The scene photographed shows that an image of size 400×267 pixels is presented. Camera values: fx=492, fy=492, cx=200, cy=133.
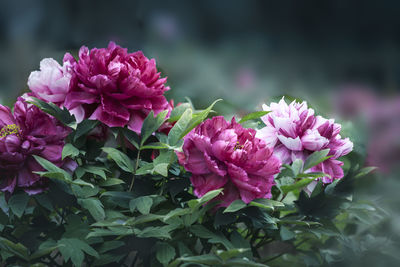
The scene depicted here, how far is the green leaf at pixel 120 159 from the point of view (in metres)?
0.54

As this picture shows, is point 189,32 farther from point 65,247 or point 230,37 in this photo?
point 65,247

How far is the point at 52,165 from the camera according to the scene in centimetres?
51

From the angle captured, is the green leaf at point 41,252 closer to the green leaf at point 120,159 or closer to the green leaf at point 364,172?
the green leaf at point 120,159

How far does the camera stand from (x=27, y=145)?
54cm

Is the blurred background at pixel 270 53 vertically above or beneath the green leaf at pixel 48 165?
above

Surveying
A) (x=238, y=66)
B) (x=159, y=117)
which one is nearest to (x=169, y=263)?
(x=159, y=117)

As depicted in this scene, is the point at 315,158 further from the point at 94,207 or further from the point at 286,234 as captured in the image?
the point at 94,207

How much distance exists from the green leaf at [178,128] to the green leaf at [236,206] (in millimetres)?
101

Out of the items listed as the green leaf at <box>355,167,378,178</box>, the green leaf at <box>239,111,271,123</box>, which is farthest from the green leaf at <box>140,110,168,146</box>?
the green leaf at <box>355,167,378,178</box>

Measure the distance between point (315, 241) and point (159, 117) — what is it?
33 centimetres

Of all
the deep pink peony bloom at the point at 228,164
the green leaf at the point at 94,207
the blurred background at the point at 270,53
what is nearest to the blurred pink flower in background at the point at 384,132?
the blurred background at the point at 270,53

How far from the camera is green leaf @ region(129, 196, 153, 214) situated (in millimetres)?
495

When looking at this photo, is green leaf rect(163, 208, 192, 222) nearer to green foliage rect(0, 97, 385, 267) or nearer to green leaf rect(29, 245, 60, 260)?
green foliage rect(0, 97, 385, 267)

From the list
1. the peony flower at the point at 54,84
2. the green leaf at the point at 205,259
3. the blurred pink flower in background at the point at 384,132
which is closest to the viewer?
the blurred pink flower in background at the point at 384,132
